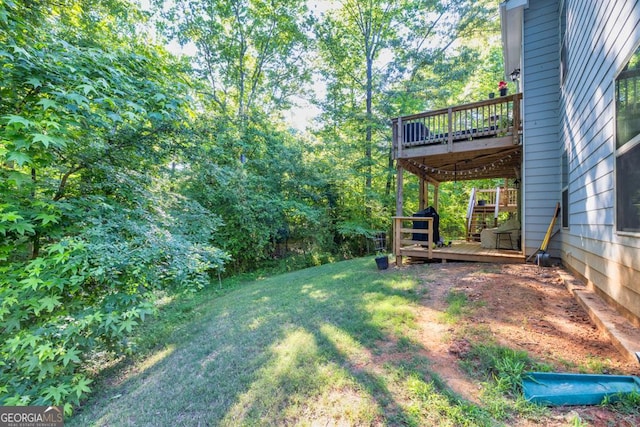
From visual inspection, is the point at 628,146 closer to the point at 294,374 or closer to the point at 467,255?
the point at 294,374

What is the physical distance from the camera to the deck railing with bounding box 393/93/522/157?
5992 mm

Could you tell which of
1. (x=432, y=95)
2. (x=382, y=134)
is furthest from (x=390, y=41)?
(x=382, y=134)

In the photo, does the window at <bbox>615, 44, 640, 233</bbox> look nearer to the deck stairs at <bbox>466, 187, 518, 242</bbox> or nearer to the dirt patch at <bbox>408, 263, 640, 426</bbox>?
the dirt patch at <bbox>408, 263, 640, 426</bbox>

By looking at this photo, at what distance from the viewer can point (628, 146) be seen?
2377 millimetres

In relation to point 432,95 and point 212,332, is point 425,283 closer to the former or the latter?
point 212,332

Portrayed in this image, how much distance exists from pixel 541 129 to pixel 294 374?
654 centimetres

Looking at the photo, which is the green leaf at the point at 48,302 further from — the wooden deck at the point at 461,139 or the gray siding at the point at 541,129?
the gray siding at the point at 541,129

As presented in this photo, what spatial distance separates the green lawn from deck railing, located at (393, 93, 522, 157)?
3763 millimetres

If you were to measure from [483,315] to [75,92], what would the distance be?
5.06 m

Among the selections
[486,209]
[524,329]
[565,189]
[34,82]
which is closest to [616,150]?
[524,329]

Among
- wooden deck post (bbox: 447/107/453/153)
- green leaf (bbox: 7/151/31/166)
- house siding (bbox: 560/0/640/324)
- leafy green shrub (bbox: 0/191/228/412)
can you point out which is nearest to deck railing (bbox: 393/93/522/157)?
wooden deck post (bbox: 447/107/453/153)

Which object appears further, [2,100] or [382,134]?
[382,134]

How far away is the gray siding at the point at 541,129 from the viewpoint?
554 cm

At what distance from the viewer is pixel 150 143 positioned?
4.22 m
